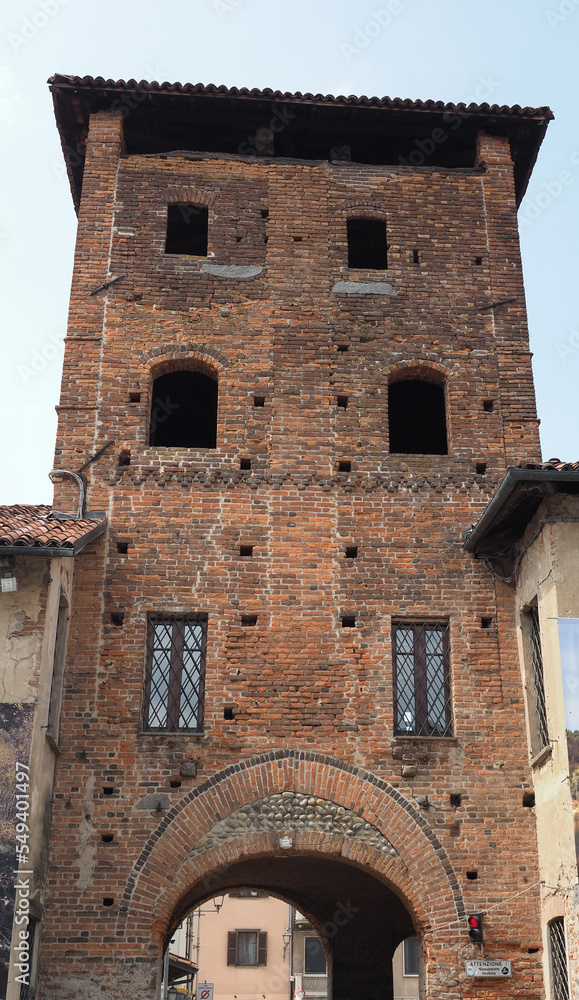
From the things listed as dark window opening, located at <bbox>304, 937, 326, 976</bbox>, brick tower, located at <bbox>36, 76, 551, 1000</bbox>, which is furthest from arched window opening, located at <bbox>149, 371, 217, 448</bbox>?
dark window opening, located at <bbox>304, 937, 326, 976</bbox>

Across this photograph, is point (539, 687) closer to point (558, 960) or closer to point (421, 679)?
point (421, 679)

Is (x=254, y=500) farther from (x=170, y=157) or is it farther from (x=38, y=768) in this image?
(x=170, y=157)

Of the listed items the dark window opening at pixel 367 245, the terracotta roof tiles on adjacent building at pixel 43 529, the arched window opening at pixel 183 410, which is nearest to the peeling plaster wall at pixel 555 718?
the terracotta roof tiles on adjacent building at pixel 43 529

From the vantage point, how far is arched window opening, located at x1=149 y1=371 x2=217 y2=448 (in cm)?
1778

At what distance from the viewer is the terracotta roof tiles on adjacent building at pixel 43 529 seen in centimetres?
1220

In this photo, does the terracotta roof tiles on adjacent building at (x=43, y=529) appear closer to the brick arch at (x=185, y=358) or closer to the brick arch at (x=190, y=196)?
the brick arch at (x=185, y=358)

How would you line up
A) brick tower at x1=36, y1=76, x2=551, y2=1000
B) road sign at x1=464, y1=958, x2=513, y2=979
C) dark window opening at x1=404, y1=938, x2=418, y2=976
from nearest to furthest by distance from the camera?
1. road sign at x1=464, y1=958, x2=513, y2=979
2. brick tower at x1=36, y1=76, x2=551, y2=1000
3. dark window opening at x1=404, y1=938, x2=418, y2=976

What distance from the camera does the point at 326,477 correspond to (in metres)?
15.0

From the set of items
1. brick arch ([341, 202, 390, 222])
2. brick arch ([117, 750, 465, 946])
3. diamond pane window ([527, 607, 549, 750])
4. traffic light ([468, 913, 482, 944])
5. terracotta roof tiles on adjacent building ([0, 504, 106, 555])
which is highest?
brick arch ([341, 202, 390, 222])

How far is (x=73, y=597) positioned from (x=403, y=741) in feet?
14.8

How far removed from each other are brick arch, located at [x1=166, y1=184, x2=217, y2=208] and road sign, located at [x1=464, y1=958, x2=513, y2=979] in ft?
36.9

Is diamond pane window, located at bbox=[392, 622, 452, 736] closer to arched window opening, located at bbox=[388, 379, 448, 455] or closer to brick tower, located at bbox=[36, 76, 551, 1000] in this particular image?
brick tower, located at bbox=[36, 76, 551, 1000]

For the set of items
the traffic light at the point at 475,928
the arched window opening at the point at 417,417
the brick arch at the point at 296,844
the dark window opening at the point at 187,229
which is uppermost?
the dark window opening at the point at 187,229

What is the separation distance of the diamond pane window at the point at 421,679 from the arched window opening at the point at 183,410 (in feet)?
18.4
